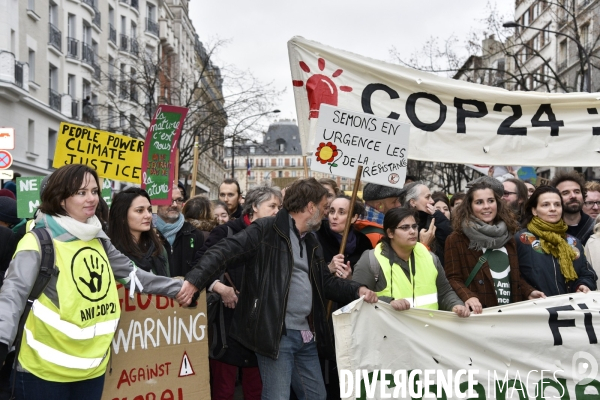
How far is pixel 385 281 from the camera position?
5094 millimetres

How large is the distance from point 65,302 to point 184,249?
2541 millimetres

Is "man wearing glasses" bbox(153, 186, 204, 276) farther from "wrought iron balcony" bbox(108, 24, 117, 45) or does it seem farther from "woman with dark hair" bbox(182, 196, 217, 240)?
"wrought iron balcony" bbox(108, 24, 117, 45)

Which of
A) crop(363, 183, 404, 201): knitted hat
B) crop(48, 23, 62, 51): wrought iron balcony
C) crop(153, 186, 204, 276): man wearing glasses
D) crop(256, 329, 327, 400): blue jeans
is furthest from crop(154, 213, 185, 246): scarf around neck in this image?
crop(48, 23, 62, 51): wrought iron balcony

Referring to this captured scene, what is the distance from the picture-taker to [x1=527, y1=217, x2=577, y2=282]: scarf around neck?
540 cm

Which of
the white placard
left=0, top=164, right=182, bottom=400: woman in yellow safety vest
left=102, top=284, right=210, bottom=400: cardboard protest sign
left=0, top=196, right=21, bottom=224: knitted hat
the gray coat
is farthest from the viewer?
the white placard

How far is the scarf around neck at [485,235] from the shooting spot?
531cm

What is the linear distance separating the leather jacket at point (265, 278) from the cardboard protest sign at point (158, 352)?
358 mm

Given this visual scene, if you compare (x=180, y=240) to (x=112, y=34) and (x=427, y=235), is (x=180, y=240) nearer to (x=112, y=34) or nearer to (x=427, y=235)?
(x=427, y=235)

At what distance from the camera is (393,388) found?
494 centimetres

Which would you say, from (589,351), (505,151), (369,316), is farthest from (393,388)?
(505,151)

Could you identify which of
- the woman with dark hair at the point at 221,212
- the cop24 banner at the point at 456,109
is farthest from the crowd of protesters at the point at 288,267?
the woman with dark hair at the point at 221,212

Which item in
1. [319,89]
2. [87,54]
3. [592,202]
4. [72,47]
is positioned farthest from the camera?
[87,54]

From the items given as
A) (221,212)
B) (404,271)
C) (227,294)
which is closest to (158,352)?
(227,294)

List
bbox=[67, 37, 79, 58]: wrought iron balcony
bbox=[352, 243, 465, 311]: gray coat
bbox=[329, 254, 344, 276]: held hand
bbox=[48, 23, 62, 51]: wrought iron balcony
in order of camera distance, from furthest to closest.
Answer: bbox=[67, 37, 79, 58]: wrought iron balcony, bbox=[48, 23, 62, 51]: wrought iron balcony, bbox=[329, 254, 344, 276]: held hand, bbox=[352, 243, 465, 311]: gray coat
